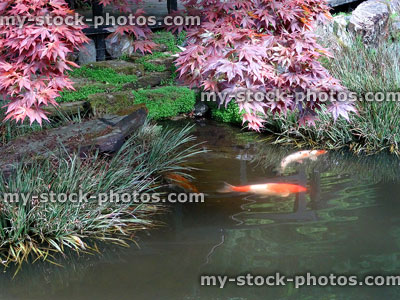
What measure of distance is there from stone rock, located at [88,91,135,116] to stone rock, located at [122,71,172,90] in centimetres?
38

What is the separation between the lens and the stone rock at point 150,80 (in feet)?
26.7

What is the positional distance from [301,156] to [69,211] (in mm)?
3218

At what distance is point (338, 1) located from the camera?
444 inches

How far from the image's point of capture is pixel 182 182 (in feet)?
18.2

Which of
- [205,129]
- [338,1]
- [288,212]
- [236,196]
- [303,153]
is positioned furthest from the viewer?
[338,1]

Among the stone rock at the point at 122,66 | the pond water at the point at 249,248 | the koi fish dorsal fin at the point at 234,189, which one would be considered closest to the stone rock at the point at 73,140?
the pond water at the point at 249,248

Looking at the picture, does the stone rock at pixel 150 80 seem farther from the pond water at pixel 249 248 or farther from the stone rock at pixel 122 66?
the pond water at pixel 249 248

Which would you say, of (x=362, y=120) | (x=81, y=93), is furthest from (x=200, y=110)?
(x=362, y=120)

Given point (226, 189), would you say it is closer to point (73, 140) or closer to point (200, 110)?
point (73, 140)

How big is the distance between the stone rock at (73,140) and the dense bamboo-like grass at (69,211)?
12cm

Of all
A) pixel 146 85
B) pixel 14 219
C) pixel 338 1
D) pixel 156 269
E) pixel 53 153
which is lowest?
pixel 156 269

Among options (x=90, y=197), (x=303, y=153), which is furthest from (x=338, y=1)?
(x=90, y=197)

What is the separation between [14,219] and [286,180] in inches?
112

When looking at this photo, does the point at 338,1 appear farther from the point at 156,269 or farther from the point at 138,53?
the point at 156,269
